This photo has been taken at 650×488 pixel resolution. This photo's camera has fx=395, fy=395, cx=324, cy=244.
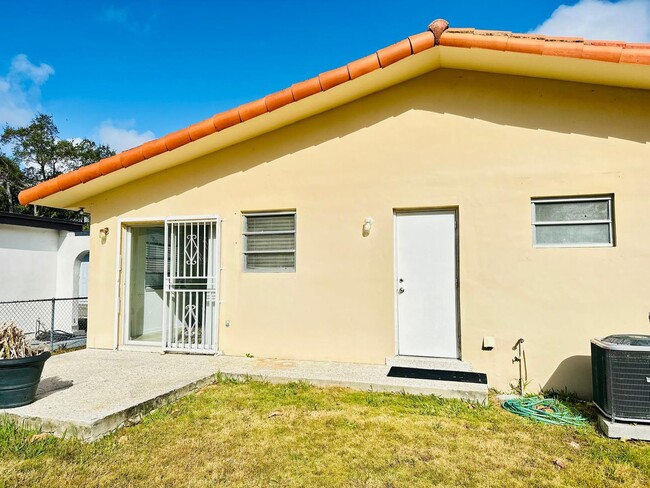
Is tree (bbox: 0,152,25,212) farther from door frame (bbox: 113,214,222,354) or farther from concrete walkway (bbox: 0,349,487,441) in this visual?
Result: concrete walkway (bbox: 0,349,487,441)

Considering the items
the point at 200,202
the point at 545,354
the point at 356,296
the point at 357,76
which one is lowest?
the point at 545,354

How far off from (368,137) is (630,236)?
3.85 m

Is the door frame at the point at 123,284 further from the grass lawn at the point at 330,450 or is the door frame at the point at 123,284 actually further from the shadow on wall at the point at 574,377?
the shadow on wall at the point at 574,377

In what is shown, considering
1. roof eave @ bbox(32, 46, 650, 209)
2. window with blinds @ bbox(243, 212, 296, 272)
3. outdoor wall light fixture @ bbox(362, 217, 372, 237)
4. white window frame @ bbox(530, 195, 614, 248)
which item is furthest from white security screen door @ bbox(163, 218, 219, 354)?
white window frame @ bbox(530, 195, 614, 248)

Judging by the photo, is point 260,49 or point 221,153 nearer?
point 221,153

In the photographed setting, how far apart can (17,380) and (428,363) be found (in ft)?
16.6

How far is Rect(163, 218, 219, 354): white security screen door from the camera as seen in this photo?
7.06 meters

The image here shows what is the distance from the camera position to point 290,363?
627 centimetres

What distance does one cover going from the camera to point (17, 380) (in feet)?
13.9

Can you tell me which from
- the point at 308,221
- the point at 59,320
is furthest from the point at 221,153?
the point at 59,320

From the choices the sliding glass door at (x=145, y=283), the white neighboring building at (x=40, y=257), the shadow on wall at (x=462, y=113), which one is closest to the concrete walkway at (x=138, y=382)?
the sliding glass door at (x=145, y=283)

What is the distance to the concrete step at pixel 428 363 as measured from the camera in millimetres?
5611

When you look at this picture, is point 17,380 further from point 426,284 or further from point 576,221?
point 576,221

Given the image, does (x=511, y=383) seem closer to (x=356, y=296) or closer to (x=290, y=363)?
(x=356, y=296)
